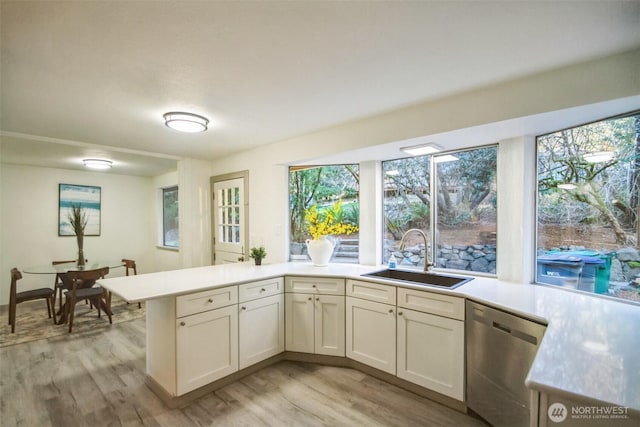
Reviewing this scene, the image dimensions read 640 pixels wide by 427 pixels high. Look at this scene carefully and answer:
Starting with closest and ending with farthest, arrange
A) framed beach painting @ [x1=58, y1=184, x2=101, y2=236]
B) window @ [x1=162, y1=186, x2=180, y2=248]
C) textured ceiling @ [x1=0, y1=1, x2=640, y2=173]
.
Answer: textured ceiling @ [x1=0, y1=1, x2=640, y2=173], framed beach painting @ [x1=58, y1=184, x2=101, y2=236], window @ [x1=162, y1=186, x2=180, y2=248]

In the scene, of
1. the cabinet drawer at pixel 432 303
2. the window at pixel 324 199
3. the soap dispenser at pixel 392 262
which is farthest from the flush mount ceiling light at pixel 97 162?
the cabinet drawer at pixel 432 303

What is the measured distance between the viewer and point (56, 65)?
5.69 feet

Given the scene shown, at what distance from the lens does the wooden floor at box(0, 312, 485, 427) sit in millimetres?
2006

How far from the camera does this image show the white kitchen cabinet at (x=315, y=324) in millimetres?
2732

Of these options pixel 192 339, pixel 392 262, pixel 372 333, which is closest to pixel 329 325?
pixel 372 333

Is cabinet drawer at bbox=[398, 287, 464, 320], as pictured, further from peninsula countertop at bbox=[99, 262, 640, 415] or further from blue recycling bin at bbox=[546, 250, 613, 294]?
blue recycling bin at bbox=[546, 250, 613, 294]

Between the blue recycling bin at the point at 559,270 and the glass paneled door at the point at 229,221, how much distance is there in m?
3.28

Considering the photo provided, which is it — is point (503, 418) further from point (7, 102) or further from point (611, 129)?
Answer: point (7, 102)

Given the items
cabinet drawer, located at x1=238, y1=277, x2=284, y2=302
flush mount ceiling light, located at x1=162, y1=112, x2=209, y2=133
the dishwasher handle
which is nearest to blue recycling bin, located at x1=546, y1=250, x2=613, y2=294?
the dishwasher handle

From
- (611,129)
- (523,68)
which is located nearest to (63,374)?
(523,68)

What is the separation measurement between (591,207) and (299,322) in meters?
2.53

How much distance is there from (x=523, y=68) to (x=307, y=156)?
2.03 meters

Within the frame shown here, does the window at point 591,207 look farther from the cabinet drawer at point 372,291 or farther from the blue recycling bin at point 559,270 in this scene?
the cabinet drawer at point 372,291

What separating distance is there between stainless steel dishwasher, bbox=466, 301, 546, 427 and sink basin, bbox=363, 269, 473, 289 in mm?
446
